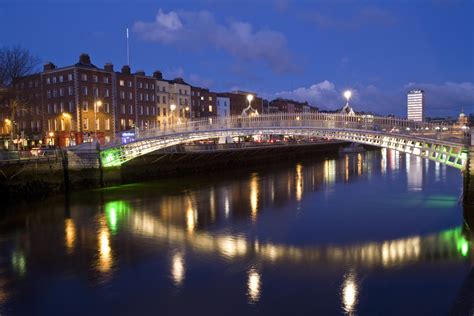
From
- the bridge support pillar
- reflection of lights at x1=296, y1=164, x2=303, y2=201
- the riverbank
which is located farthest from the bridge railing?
the riverbank

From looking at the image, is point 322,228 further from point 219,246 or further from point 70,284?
point 70,284

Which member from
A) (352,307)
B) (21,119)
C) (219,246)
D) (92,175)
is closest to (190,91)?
(21,119)

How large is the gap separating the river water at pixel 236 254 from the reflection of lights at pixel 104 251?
37 millimetres

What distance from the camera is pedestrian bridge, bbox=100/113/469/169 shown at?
61.9 feet

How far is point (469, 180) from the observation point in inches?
703

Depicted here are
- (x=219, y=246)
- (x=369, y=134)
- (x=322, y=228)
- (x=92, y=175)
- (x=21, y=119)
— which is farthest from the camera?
(x=21, y=119)

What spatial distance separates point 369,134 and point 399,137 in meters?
1.52

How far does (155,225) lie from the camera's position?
1853 cm

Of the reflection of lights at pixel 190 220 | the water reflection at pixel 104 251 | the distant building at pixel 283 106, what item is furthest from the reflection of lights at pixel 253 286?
the distant building at pixel 283 106

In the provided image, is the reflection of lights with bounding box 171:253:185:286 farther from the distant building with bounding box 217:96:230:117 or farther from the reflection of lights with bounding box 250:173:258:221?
the distant building with bounding box 217:96:230:117

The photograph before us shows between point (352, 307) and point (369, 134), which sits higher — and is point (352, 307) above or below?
below

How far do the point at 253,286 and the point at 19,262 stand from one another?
24.4ft

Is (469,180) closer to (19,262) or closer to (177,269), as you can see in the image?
(177,269)

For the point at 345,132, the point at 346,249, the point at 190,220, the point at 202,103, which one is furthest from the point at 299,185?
the point at 202,103
